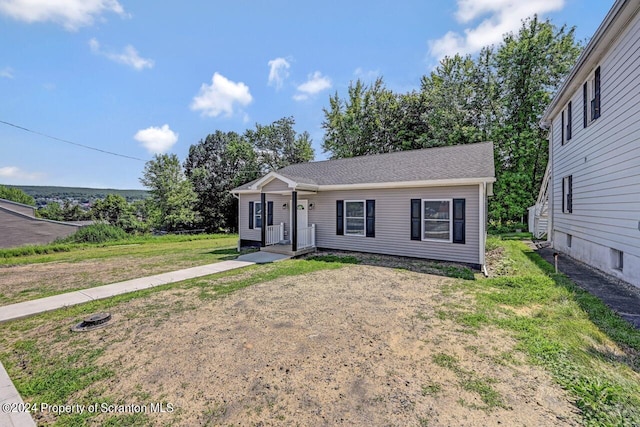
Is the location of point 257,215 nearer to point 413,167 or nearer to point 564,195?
point 413,167

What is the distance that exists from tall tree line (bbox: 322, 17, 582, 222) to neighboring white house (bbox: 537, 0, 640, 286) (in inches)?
384

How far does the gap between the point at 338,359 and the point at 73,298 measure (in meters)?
5.97

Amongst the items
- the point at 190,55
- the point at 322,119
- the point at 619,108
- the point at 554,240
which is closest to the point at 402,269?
the point at 619,108

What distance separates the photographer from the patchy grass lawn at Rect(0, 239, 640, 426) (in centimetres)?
246

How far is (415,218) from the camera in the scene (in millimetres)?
9148

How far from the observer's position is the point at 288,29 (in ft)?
38.3

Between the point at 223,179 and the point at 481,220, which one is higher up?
the point at 223,179

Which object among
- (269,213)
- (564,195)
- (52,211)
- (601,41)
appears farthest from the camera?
(52,211)

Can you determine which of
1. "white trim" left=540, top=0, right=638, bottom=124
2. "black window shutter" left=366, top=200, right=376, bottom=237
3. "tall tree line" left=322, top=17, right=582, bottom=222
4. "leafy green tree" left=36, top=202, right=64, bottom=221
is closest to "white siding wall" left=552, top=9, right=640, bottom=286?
"white trim" left=540, top=0, right=638, bottom=124

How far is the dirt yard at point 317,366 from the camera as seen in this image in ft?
8.02

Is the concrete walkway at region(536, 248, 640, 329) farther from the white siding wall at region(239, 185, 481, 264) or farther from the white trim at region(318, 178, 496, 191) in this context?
the white trim at region(318, 178, 496, 191)

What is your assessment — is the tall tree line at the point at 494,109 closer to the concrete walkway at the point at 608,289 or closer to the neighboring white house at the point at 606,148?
the neighboring white house at the point at 606,148

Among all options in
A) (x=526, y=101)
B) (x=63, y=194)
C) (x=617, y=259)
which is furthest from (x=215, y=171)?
(x=63, y=194)

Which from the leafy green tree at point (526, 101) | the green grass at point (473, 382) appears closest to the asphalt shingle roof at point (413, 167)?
the green grass at point (473, 382)
